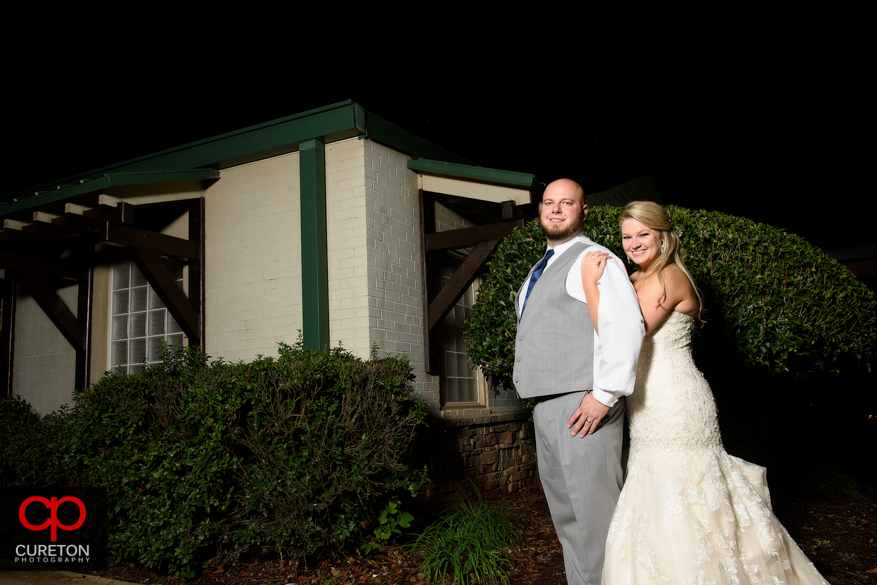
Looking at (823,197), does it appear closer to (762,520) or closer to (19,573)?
(762,520)

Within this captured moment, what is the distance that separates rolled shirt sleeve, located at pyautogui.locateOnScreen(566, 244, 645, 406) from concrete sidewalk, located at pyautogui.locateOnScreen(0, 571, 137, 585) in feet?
10.7

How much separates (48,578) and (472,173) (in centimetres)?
447

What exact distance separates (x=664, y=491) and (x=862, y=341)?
323 cm

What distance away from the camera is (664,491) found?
213 cm

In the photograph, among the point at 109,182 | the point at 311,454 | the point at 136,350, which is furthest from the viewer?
the point at 136,350

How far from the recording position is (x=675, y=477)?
7.06 ft

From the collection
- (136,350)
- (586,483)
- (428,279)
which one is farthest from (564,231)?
(136,350)

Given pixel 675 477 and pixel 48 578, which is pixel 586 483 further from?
pixel 48 578

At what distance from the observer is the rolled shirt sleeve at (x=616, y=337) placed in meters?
2.08

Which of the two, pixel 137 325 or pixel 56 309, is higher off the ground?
pixel 56 309

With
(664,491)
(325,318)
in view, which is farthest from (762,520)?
(325,318)

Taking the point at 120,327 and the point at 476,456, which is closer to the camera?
the point at 476,456

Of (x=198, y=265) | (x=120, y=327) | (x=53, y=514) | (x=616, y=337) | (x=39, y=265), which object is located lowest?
(x=53, y=514)

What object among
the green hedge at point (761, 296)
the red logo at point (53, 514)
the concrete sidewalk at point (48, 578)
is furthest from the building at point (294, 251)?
the concrete sidewalk at point (48, 578)
